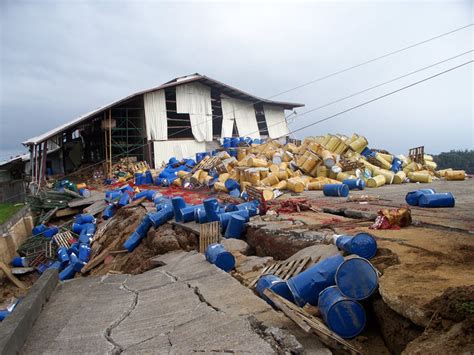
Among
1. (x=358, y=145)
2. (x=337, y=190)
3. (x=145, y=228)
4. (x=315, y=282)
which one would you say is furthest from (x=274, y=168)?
(x=315, y=282)

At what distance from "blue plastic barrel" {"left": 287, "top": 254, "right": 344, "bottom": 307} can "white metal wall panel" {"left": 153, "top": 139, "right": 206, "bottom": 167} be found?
1881 centimetres

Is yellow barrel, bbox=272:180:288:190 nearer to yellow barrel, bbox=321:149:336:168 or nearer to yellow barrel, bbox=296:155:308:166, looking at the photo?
yellow barrel, bbox=296:155:308:166

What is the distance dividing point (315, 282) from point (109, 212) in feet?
35.5

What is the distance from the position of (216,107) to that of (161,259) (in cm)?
1894

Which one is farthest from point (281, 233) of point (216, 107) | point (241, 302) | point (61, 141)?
point (61, 141)

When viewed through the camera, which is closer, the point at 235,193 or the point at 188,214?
the point at 188,214

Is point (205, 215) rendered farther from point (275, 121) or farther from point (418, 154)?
point (275, 121)

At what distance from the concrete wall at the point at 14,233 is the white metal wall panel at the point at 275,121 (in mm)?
17236

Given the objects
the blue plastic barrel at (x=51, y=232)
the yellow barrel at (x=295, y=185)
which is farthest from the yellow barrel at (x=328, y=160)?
the blue plastic barrel at (x=51, y=232)

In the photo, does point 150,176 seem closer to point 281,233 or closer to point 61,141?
point 61,141

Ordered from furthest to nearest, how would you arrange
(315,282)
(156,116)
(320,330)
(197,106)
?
(197,106), (156,116), (315,282), (320,330)

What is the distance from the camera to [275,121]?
27.8m

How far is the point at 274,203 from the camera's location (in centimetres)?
941

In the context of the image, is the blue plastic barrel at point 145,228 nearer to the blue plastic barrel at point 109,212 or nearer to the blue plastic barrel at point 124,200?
the blue plastic barrel at point 124,200
